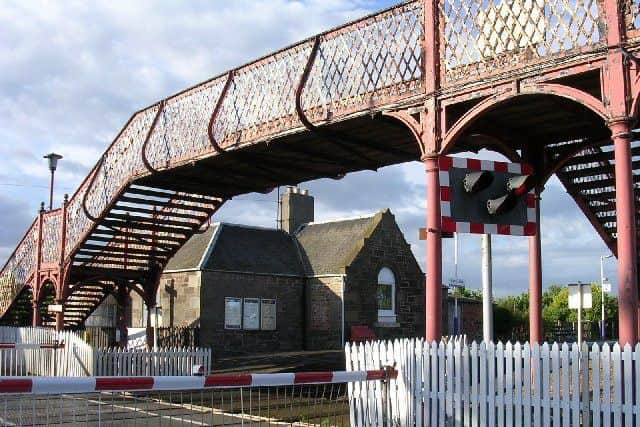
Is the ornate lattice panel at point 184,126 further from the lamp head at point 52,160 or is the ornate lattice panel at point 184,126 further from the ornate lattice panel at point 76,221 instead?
the lamp head at point 52,160

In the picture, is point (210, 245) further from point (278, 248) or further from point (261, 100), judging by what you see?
point (261, 100)

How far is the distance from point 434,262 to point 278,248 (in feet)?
73.8

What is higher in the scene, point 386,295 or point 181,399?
point 386,295

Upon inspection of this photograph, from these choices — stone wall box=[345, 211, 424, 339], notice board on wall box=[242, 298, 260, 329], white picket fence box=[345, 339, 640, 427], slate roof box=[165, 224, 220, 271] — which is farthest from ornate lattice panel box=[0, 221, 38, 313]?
white picket fence box=[345, 339, 640, 427]

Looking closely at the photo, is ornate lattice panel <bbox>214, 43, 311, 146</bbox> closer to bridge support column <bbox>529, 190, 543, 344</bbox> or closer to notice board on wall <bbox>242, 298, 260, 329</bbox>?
bridge support column <bbox>529, 190, 543, 344</bbox>

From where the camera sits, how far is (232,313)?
2819 cm

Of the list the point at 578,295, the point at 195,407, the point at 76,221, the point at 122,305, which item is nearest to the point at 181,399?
the point at 195,407

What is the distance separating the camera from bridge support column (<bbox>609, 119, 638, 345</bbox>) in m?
8.05

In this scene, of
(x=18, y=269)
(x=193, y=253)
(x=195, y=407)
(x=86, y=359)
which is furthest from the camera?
(x=193, y=253)

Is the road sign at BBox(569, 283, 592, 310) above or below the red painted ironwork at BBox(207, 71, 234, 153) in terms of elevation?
below

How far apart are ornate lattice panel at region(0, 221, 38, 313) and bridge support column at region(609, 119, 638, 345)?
17.3m

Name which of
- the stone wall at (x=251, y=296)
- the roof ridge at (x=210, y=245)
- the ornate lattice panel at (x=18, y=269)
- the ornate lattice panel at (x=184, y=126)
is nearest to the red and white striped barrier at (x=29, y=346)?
the ornate lattice panel at (x=18, y=269)

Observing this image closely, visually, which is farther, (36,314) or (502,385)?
(36,314)

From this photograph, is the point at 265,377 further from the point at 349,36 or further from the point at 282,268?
the point at 282,268
